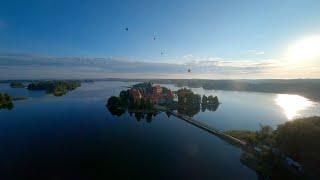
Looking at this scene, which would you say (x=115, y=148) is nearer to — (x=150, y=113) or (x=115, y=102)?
(x=150, y=113)

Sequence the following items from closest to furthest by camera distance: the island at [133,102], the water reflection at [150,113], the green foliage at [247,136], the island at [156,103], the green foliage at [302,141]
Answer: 1. the green foliage at [302,141]
2. the green foliage at [247,136]
3. the water reflection at [150,113]
4. the island at [133,102]
5. the island at [156,103]

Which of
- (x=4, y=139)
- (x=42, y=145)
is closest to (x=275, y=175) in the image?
(x=42, y=145)

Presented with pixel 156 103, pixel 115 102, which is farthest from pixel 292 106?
pixel 115 102

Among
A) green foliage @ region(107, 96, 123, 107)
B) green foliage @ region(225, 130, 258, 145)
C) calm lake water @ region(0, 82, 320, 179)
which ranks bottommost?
calm lake water @ region(0, 82, 320, 179)

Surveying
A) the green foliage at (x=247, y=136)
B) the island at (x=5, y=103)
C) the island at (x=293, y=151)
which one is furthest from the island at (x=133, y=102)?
the island at (x=293, y=151)

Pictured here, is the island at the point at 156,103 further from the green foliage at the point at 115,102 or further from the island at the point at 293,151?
the island at the point at 293,151

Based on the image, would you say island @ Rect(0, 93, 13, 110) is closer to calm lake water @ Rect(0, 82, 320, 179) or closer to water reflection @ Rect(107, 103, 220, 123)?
calm lake water @ Rect(0, 82, 320, 179)

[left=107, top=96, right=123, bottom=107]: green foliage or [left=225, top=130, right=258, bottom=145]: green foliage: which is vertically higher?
[left=107, top=96, right=123, bottom=107]: green foliage

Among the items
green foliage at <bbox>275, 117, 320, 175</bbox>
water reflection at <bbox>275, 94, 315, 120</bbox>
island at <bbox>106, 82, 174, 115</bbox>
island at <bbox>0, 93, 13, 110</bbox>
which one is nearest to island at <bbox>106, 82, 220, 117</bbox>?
island at <bbox>106, 82, 174, 115</bbox>

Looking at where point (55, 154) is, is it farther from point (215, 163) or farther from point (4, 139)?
point (215, 163)

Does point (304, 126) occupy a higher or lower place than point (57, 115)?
higher

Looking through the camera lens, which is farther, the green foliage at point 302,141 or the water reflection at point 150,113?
the water reflection at point 150,113
